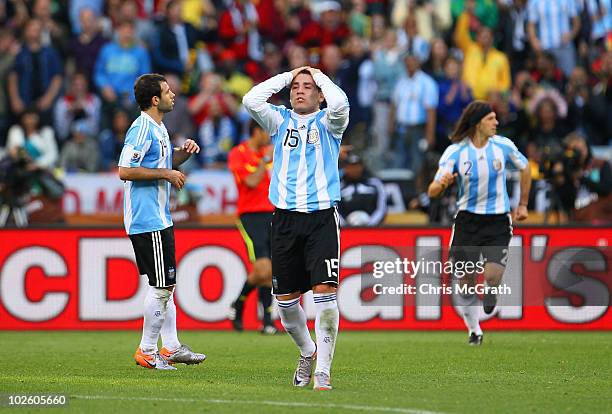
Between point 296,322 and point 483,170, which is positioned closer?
point 296,322

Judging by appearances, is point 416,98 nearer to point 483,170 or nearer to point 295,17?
point 295,17

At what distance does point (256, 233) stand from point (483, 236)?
119 inches

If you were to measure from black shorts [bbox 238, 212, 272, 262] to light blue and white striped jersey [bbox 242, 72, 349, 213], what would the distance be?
5687mm

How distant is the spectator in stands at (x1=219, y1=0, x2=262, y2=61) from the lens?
22.8 metres

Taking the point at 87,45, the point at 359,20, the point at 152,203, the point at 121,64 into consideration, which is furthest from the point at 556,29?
the point at 152,203

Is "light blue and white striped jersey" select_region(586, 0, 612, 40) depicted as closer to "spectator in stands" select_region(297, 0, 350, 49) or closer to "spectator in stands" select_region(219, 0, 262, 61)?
"spectator in stands" select_region(297, 0, 350, 49)

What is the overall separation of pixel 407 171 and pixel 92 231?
597cm

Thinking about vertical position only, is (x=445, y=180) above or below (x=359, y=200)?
above

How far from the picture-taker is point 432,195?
13.2 metres

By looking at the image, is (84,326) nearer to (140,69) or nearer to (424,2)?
(140,69)

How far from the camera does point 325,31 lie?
22875mm

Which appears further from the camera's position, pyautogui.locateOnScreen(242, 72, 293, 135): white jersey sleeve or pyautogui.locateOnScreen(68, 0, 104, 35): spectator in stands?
pyautogui.locateOnScreen(68, 0, 104, 35): spectator in stands

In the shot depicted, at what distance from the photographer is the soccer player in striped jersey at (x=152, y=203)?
11078mm

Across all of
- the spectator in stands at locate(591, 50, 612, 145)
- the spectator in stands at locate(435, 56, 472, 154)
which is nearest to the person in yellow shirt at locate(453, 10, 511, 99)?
the spectator in stands at locate(435, 56, 472, 154)
